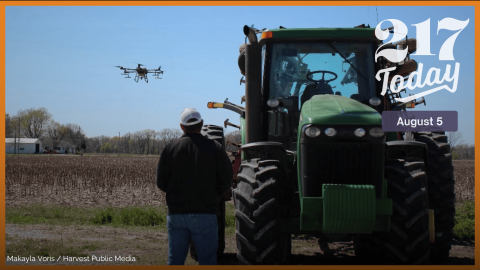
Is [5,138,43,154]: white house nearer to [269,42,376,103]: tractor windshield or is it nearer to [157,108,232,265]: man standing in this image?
[269,42,376,103]: tractor windshield

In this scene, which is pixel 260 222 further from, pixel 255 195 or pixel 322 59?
pixel 322 59

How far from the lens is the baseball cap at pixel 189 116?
4930 millimetres

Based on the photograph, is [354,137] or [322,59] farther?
[322,59]

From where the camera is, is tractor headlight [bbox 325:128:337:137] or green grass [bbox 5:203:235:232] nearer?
tractor headlight [bbox 325:128:337:137]

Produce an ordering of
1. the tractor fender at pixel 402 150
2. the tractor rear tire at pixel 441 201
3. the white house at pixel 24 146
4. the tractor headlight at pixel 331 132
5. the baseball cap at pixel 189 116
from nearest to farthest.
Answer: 1. the baseball cap at pixel 189 116
2. the tractor headlight at pixel 331 132
3. the tractor fender at pixel 402 150
4. the tractor rear tire at pixel 441 201
5. the white house at pixel 24 146

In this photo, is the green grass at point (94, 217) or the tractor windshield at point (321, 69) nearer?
the tractor windshield at point (321, 69)

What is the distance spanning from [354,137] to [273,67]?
6.57 feet

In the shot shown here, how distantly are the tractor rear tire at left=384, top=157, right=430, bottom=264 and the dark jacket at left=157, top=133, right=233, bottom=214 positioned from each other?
1906 mm

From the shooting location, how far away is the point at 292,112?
22.8 ft

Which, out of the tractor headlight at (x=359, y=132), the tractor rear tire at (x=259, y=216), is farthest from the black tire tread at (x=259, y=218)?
the tractor headlight at (x=359, y=132)

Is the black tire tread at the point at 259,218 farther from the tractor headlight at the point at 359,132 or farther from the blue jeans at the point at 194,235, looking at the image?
the tractor headlight at the point at 359,132

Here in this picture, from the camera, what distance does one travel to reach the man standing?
4.66 meters

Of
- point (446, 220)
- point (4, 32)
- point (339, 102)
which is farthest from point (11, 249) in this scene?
point (446, 220)

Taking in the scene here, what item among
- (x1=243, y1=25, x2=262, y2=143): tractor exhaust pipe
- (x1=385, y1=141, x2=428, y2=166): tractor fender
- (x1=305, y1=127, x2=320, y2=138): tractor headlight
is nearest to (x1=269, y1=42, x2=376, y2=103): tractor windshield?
(x1=243, y1=25, x2=262, y2=143): tractor exhaust pipe
